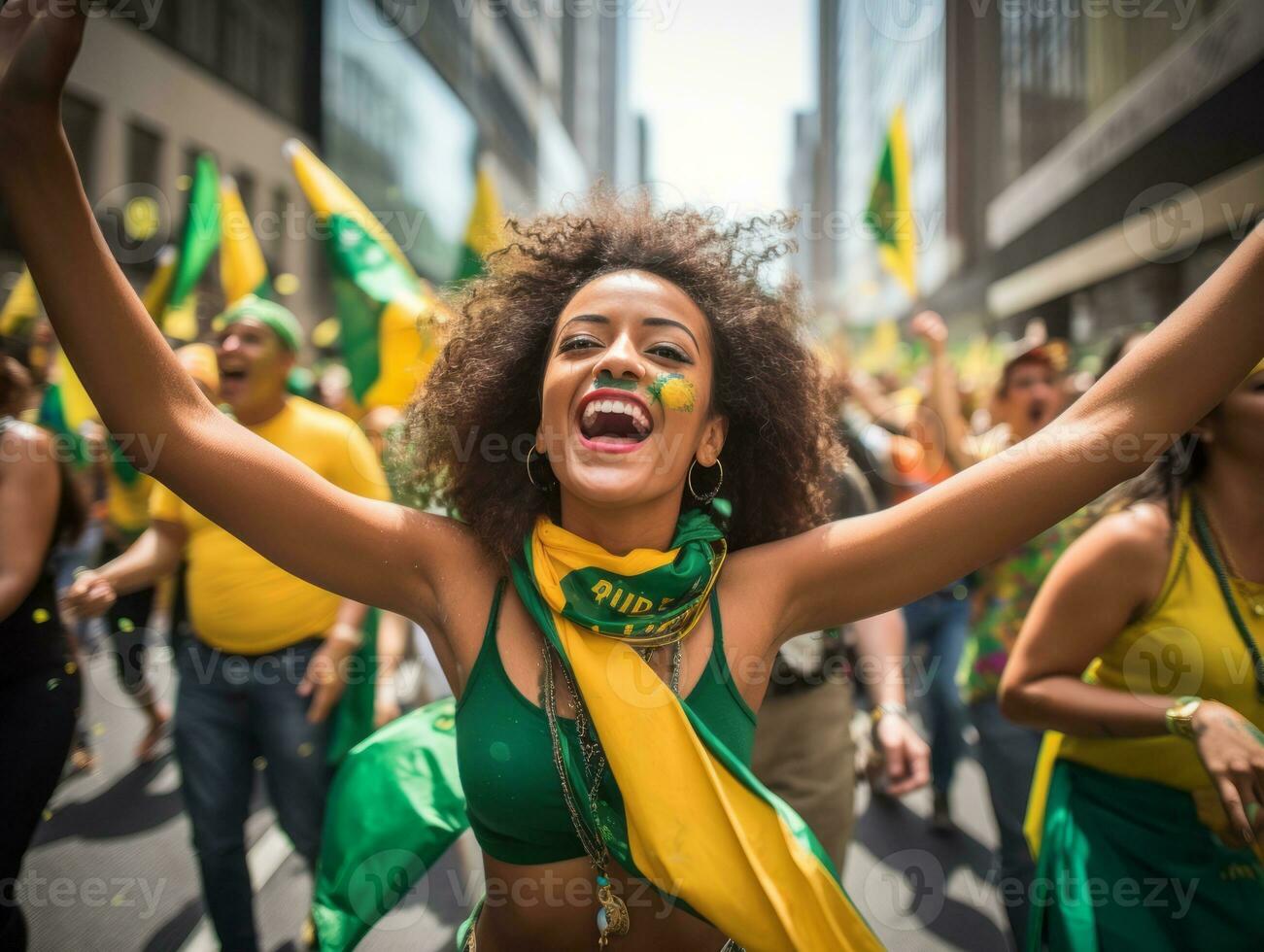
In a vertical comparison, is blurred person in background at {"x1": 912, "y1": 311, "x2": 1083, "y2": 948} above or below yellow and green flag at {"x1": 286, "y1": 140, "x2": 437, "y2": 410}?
below

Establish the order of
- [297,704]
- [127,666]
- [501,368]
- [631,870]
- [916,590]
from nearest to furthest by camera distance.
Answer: [631,870], [916,590], [501,368], [297,704], [127,666]

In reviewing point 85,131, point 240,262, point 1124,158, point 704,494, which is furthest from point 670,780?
point 1124,158

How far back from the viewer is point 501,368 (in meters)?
2.04

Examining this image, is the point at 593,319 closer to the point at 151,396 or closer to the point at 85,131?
the point at 151,396

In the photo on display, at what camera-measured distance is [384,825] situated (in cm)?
215

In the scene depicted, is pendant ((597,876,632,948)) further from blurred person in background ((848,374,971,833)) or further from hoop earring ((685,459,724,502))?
blurred person in background ((848,374,971,833))

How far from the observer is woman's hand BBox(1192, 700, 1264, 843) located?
1627 millimetres

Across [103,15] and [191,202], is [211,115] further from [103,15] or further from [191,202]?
[191,202]

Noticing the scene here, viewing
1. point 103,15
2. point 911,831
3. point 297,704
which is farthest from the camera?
point 103,15

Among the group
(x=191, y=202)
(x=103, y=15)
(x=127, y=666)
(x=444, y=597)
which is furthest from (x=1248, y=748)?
(x=103, y=15)

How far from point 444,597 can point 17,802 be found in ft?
5.42

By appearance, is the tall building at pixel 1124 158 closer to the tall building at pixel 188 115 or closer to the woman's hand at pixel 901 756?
the woman's hand at pixel 901 756

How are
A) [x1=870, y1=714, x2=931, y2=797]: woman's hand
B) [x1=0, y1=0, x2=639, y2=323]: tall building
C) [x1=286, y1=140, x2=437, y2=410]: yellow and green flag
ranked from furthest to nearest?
1. [x1=0, y1=0, x2=639, y2=323]: tall building
2. [x1=286, y1=140, x2=437, y2=410]: yellow and green flag
3. [x1=870, y1=714, x2=931, y2=797]: woman's hand

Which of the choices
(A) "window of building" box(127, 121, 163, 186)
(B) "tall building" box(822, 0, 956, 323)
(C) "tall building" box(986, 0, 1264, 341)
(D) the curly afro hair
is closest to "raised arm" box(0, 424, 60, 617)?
(D) the curly afro hair
